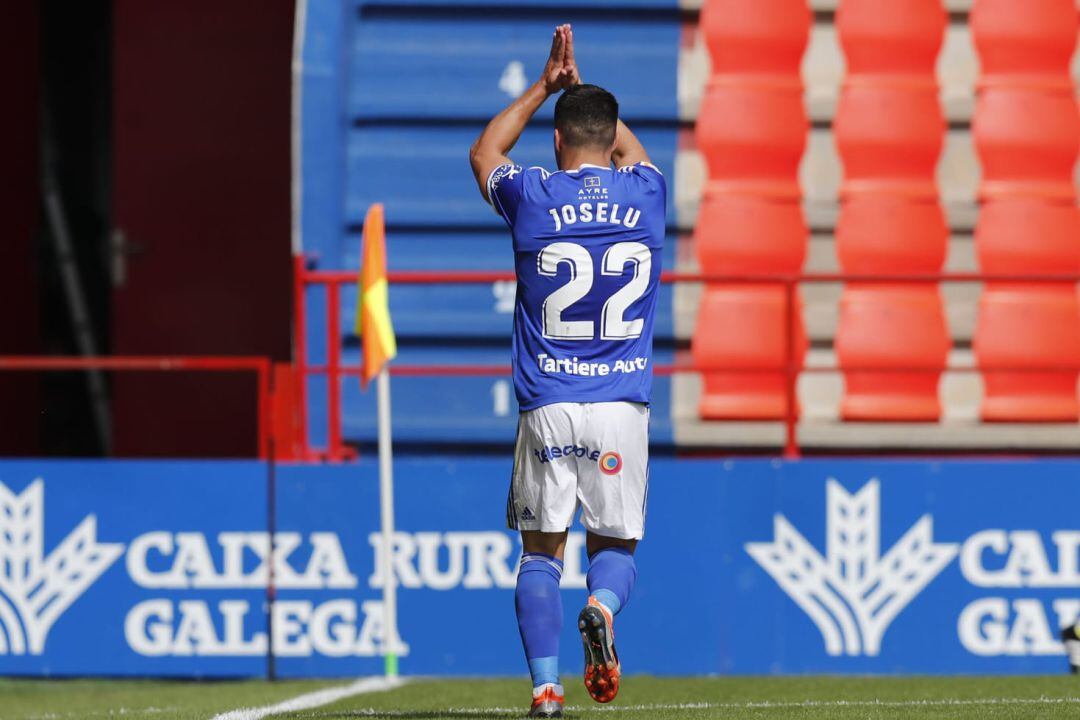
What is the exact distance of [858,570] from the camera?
26.1 feet

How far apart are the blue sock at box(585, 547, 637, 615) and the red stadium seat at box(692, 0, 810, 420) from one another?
13.6 ft

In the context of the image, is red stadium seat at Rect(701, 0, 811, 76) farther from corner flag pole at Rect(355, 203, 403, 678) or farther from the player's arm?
the player's arm

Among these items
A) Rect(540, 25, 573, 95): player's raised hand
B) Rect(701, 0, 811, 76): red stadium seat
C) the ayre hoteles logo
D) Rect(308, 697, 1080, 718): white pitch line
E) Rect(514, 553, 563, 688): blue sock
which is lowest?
Rect(308, 697, 1080, 718): white pitch line

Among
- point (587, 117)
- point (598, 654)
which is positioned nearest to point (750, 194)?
point (587, 117)

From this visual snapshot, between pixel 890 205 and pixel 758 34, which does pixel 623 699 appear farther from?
pixel 758 34

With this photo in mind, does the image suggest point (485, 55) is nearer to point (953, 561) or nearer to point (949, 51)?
point (949, 51)

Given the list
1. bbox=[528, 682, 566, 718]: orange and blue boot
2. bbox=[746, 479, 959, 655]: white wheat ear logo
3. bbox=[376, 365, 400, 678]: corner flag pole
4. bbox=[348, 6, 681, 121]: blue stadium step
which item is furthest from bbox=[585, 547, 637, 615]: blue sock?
bbox=[348, 6, 681, 121]: blue stadium step

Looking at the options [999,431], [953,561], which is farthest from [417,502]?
[999,431]

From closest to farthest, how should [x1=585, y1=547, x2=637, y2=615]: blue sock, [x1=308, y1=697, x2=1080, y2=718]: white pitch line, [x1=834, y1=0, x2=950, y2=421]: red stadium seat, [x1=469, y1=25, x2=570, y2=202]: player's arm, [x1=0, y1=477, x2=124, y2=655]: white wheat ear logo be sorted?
[x1=585, y1=547, x2=637, y2=615]: blue sock
[x1=469, y1=25, x2=570, y2=202]: player's arm
[x1=308, y1=697, x2=1080, y2=718]: white pitch line
[x1=0, y1=477, x2=124, y2=655]: white wheat ear logo
[x1=834, y1=0, x2=950, y2=421]: red stadium seat

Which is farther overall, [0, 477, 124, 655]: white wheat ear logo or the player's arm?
[0, 477, 124, 655]: white wheat ear logo

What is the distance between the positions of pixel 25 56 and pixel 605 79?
4859mm

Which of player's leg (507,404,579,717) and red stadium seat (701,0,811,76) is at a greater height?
red stadium seat (701,0,811,76)

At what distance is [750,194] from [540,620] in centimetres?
483

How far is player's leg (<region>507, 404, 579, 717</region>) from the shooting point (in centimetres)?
487
